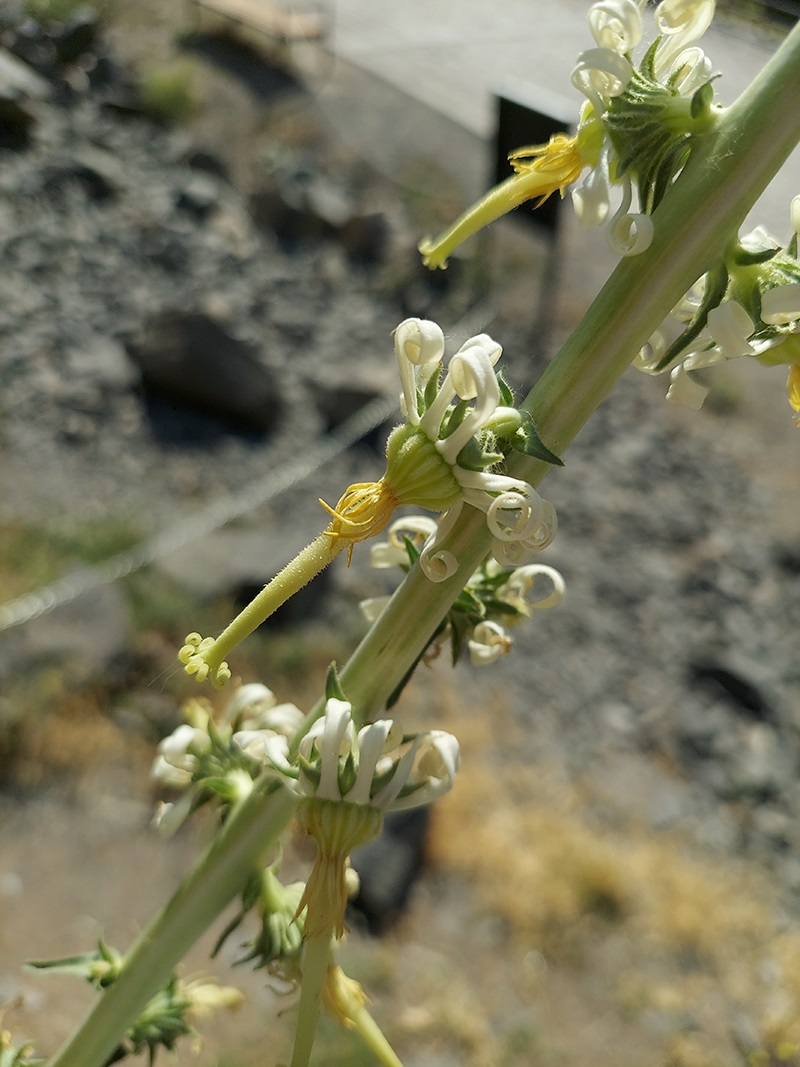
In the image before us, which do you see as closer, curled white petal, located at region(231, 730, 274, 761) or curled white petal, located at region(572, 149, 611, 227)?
curled white petal, located at region(572, 149, 611, 227)

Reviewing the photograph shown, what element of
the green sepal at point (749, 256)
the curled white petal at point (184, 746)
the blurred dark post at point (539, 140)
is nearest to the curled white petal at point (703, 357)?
the green sepal at point (749, 256)

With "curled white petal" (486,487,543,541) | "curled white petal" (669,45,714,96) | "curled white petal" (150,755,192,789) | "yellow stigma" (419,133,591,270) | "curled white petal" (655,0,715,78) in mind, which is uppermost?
"curled white petal" (655,0,715,78)

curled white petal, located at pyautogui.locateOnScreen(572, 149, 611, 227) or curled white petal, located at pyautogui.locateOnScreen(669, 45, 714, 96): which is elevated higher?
curled white petal, located at pyautogui.locateOnScreen(669, 45, 714, 96)

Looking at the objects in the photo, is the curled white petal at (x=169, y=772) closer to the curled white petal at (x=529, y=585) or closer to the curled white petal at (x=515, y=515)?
the curled white petal at (x=529, y=585)

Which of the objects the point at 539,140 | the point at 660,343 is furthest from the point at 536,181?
the point at 539,140

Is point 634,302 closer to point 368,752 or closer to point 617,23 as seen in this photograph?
point 617,23

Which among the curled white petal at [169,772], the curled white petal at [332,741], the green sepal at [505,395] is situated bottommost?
the curled white petal at [169,772]

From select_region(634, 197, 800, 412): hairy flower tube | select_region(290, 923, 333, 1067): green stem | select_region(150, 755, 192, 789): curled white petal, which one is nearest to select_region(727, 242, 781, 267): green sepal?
select_region(634, 197, 800, 412): hairy flower tube

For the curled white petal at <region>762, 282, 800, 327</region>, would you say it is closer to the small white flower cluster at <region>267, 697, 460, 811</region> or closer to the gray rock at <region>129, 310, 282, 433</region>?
the small white flower cluster at <region>267, 697, 460, 811</region>
